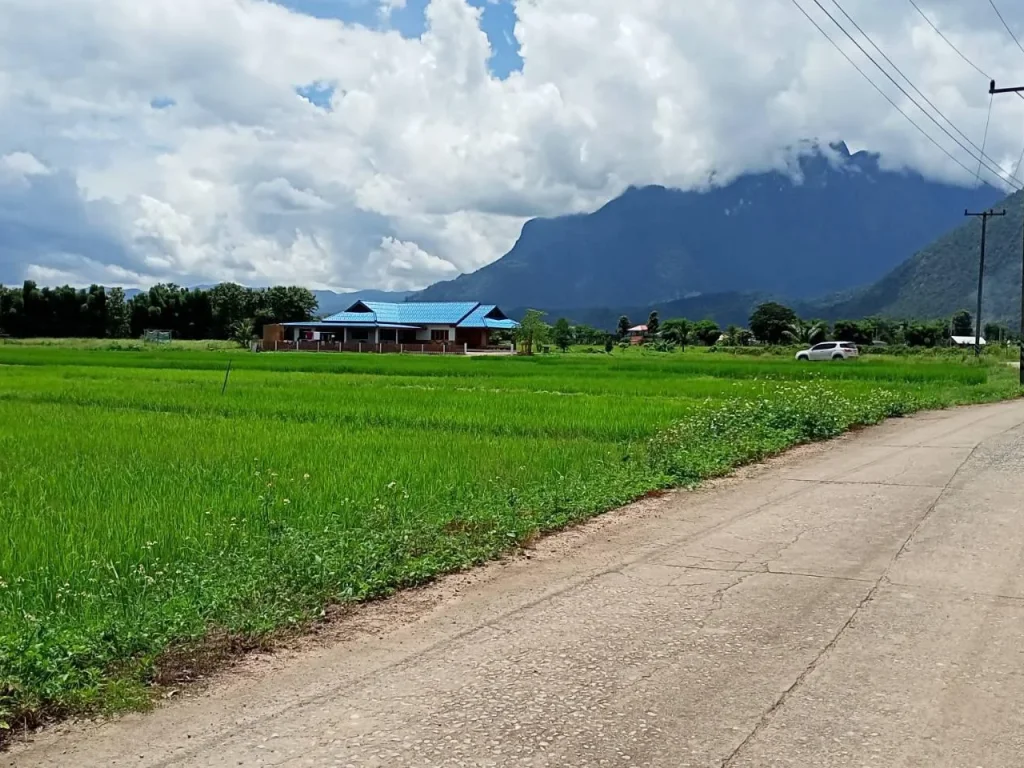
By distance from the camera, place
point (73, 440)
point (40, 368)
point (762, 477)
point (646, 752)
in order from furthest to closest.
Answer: point (40, 368) → point (73, 440) → point (762, 477) → point (646, 752)

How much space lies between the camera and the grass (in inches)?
195

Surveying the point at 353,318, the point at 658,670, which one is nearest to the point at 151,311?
the point at 353,318

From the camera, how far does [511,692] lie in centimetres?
427

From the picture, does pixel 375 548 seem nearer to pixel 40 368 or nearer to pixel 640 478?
pixel 640 478

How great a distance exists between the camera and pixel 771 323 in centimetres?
9681

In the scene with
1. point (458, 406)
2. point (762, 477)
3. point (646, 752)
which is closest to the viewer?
point (646, 752)

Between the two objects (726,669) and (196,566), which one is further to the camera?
(196,566)

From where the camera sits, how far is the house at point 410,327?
78938mm

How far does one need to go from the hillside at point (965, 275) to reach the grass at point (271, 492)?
134m

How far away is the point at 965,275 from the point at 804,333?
84927 millimetres

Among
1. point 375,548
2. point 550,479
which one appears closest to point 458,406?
point 550,479

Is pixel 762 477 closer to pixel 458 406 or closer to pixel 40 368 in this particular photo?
pixel 458 406

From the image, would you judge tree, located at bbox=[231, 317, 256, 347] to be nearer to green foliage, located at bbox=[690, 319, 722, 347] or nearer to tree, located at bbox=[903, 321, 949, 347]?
green foliage, located at bbox=[690, 319, 722, 347]

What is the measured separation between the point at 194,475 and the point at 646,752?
7.21m
